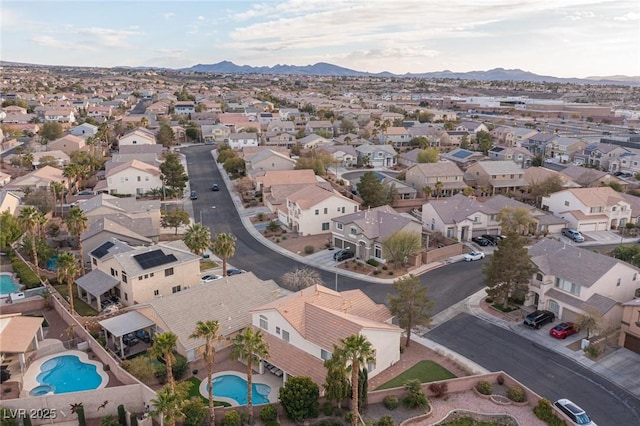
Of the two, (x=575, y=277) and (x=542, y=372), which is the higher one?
(x=575, y=277)

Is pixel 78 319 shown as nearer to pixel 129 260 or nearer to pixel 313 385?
pixel 129 260

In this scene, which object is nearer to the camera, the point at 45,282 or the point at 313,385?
the point at 313,385

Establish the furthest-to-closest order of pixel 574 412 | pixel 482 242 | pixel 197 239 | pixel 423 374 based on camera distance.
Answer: pixel 482 242
pixel 197 239
pixel 423 374
pixel 574 412

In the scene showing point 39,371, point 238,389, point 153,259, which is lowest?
point 39,371

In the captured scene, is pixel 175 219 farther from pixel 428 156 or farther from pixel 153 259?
pixel 428 156

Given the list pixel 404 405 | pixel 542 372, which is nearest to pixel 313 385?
pixel 404 405

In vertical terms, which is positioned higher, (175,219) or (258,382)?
(175,219)

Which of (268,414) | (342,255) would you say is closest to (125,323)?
(268,414)
